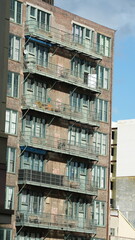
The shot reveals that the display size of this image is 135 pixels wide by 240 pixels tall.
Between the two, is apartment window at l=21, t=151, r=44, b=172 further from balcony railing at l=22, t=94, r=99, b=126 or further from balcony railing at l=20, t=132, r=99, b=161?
balcony railing at l=22, t=94, r=99, b=126

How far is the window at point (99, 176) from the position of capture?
277ft

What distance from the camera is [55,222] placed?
259ft

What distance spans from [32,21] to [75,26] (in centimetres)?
739

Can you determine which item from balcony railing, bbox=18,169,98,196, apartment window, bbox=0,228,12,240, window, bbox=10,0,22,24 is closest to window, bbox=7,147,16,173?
balcony railing, bbox=18,169,98,196

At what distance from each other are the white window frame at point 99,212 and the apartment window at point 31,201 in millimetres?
8130

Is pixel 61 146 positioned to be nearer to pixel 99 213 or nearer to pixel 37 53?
pixel 99 213

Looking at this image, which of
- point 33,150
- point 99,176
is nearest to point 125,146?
point 99,176

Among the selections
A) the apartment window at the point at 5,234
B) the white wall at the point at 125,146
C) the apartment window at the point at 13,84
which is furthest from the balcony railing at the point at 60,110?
the white wall at the point at 125,146

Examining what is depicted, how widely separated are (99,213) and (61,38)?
59.8ft

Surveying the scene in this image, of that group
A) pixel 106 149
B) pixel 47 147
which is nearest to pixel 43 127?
pixel 47 147

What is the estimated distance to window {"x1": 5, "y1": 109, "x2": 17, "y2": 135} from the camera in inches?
2980

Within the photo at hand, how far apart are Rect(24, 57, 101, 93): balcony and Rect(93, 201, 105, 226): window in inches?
457

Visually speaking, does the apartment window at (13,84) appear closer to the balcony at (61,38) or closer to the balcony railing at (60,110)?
the balcony railing at (60,110)

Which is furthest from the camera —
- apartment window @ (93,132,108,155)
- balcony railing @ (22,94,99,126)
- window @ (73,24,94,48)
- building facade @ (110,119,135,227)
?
building facade @ (110,119,135,227)
